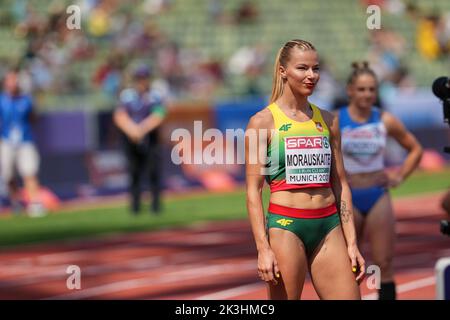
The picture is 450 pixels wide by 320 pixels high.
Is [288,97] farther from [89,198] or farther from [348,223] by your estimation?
[89,198]

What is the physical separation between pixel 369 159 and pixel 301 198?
3161mm

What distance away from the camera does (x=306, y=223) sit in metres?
6.80

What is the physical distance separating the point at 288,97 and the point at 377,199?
3.08 meters

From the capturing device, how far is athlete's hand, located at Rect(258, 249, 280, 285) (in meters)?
6.55

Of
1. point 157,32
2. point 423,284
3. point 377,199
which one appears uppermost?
point 157,32

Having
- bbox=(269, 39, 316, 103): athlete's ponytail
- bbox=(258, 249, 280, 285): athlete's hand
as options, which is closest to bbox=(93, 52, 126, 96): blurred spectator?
bbox=(269, 39, 316, 103): athlete's ponytail

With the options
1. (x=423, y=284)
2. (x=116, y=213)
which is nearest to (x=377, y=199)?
(x=423, y=284)

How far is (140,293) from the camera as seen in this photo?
11617 mm

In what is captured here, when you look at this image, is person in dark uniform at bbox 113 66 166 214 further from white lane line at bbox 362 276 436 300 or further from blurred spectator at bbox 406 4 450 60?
blurred spectator at bbox 406 4 450 60

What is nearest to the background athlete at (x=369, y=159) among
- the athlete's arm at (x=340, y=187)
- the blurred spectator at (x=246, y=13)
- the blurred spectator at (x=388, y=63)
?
the athlete's arm at (x=340, y=187)

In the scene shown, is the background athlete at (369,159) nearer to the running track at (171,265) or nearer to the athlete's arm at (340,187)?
the running track at (171,265)

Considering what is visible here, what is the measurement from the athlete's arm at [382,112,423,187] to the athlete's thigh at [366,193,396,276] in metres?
0.38

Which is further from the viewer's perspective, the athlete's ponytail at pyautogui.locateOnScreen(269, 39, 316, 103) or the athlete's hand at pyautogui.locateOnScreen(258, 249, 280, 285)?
the athlete's ponytail at pyautogui.locateOnScreen(269, 39, 316, 103)

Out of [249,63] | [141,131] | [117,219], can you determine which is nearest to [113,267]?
[117,219]
